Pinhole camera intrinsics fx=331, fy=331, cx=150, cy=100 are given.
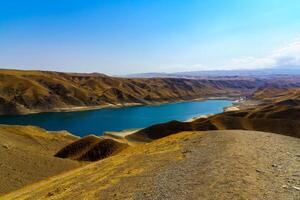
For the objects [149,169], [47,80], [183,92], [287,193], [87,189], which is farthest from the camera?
[183,92]

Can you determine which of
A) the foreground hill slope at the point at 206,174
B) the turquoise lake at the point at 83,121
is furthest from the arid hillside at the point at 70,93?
the foreground hill slope at the point at 206,174

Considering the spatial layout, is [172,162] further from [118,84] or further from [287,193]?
[118,84]

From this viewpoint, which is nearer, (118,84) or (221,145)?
(221,145)

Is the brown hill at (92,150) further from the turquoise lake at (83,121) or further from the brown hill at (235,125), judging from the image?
the turquoise lake at (83,121)

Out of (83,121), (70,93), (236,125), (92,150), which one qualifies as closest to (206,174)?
(92,150)

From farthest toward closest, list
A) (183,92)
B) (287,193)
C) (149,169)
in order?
1. (183,92)
2. (149,169)
3. (287,193)

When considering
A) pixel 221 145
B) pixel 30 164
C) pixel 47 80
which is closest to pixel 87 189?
pixel 221 145

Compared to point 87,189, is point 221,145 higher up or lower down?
higher up
